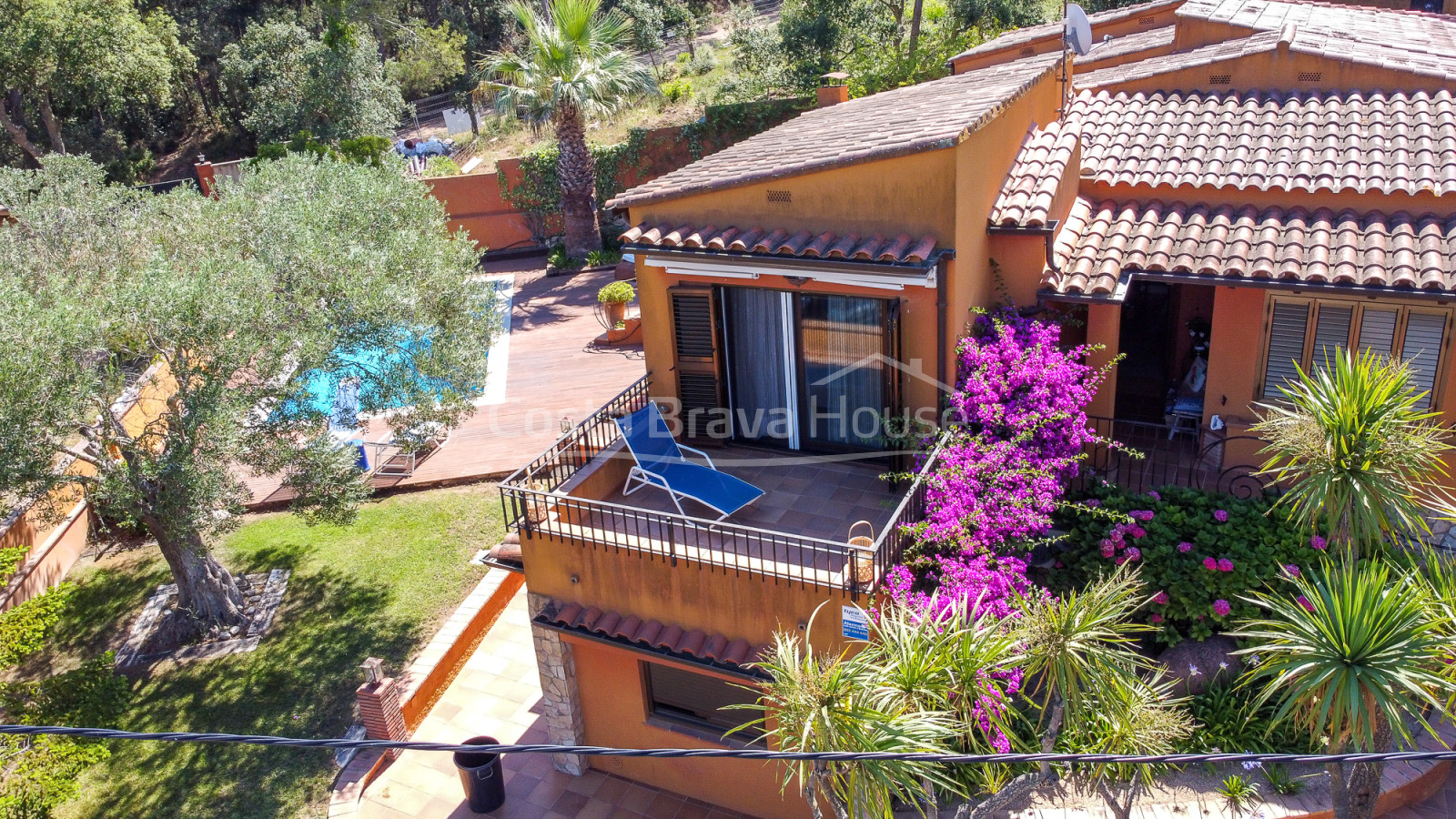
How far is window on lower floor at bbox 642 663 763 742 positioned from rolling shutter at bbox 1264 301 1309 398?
20.1 ft

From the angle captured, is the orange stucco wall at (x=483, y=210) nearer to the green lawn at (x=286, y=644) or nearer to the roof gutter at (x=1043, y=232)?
the green lawn at (x=286, y=644)

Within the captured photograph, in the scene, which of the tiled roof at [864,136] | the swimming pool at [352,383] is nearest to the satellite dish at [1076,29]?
the tiled roof at [864,136]

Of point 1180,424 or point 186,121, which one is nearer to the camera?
point 1180,424

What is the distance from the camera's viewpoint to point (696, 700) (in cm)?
965

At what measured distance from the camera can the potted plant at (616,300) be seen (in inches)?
806

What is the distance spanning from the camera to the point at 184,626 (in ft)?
45.0

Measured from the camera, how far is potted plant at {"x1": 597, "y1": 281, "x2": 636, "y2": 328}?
67.2 feet

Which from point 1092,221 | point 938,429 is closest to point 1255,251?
point 1092,221

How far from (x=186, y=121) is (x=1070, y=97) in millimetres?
42045

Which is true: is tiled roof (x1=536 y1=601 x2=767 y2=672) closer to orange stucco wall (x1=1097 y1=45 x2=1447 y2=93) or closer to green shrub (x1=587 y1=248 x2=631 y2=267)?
orange stucco wall (x1=1097 y1=45 x2=1447 y2=93)

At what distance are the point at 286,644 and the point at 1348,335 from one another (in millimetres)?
13458

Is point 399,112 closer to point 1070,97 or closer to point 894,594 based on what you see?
point 1070,97

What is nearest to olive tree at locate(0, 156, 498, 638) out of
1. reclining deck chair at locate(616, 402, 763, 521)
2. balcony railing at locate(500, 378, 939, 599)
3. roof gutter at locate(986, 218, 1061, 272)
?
balcony railing at locate(500, 378, 939, 599)

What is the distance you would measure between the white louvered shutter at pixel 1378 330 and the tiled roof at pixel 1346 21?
566cm
